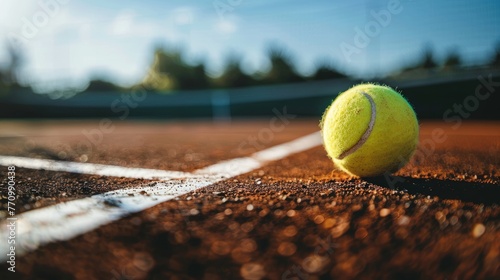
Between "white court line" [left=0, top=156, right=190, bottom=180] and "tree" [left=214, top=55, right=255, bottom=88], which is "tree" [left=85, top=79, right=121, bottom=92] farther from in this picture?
"white court line" [left=0, top=156, right=190, bottom=180]

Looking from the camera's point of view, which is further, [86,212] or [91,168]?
[91,168]

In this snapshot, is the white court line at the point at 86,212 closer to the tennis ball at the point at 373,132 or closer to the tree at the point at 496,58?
the tennis ball at the point at 373,132

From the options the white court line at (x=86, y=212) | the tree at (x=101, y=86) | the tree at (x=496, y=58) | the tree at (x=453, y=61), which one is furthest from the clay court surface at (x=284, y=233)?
the tree at (x=101, y=86)

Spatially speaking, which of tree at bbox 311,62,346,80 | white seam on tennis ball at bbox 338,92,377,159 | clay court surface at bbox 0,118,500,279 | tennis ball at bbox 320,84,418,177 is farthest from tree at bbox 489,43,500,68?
white seam on tennis ball at bbox 338,92,377,159

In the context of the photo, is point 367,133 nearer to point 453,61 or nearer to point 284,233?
point 284,233

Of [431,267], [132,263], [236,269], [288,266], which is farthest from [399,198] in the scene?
[132,263]

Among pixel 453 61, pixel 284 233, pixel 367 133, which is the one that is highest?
pixel 367 133

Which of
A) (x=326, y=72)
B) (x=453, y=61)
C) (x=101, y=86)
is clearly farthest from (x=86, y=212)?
(x=101, y=86)

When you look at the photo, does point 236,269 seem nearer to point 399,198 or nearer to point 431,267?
point 431,267

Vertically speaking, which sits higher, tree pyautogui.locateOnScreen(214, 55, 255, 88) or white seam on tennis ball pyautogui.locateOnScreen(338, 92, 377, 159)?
white seam on tennis ball pyautogui.locateOnScreen(338, 92, 377, 159)
